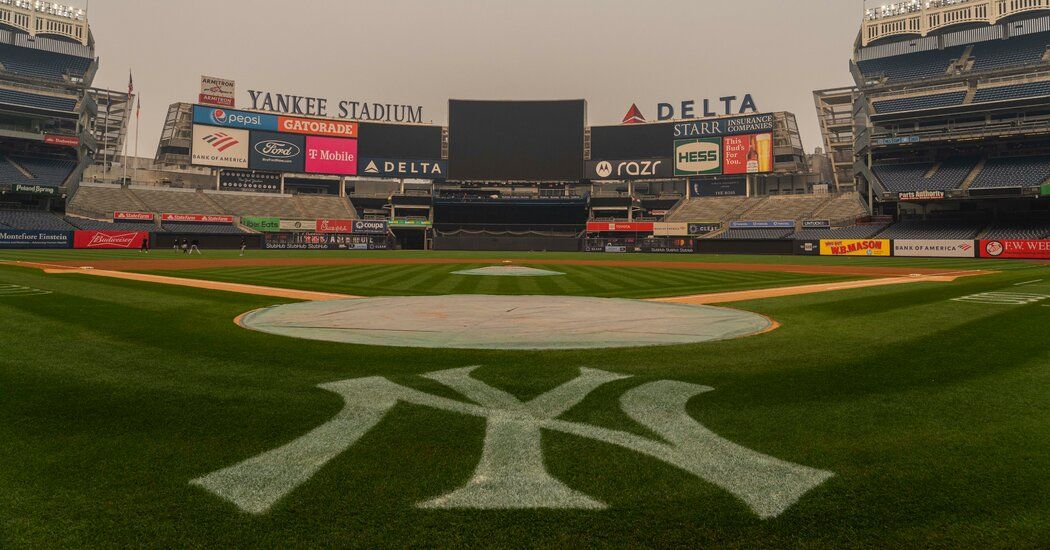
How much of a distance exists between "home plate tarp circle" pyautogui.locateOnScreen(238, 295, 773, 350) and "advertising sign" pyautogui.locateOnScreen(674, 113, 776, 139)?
64.8 metres

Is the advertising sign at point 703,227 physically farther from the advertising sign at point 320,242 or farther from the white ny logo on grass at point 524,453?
the white ny logo on grass at point 524,453

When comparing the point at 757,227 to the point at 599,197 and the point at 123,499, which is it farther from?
the point at 123,499

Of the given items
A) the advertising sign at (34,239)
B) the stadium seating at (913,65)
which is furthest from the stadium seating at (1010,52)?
the advertising sign at (34,239)

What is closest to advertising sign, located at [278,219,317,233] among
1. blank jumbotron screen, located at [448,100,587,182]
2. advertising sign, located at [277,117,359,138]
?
advertising sign, located at [277,117,359,138]

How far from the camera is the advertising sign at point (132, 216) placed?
54969 mm

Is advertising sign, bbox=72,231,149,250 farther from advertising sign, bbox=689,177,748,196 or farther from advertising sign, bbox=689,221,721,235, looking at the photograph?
advertising sign, bbox=689,177,748,196

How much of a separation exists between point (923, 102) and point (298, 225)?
66.8 m

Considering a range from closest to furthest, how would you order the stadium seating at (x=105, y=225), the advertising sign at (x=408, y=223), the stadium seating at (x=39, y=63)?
the stadium seating at (x=105, y=225)
the stadium seating at (x=39, y=63)
the advertising sign at (x=408, y=223)

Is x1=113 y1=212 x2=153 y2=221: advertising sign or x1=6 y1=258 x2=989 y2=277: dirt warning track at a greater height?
x1=113 y1=212 x2=153 y2=221: advertising sign

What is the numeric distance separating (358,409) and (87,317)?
23.5ft

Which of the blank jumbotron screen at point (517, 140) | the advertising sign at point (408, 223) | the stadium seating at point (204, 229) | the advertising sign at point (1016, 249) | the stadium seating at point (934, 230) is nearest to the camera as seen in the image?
the advertising sign at point (1016, 249)

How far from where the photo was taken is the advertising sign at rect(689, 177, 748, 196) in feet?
236

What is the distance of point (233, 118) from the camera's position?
69.1 metres

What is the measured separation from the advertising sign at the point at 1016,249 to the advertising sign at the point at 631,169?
118 feet
